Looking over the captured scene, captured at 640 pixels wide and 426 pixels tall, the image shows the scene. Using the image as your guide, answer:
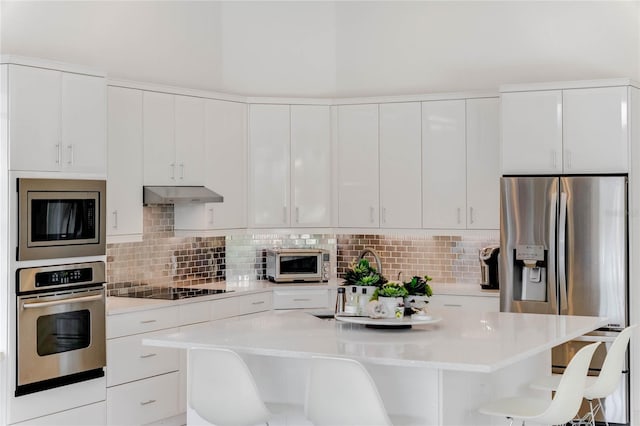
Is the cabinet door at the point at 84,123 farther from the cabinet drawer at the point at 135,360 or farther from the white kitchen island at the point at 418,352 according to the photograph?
the white kitchen island at the point at 418,352

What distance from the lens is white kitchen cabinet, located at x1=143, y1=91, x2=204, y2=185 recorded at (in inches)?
237

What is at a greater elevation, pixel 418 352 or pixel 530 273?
pixel 530 273

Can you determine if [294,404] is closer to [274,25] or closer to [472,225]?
[472,225]

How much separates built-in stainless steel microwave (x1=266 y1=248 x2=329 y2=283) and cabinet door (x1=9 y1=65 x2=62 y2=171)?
2.43m

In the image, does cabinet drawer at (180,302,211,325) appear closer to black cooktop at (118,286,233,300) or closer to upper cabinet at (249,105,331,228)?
black cooktop at (118,286,233,300)

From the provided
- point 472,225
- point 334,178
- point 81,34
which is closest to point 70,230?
point 81,34

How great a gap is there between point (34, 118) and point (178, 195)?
145cm

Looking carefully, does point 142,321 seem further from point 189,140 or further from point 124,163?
point 189,140

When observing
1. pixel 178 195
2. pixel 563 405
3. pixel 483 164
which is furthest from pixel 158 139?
pixel 563 405

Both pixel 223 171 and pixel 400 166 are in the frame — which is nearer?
pixel 223 171

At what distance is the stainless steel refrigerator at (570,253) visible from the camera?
5.70m

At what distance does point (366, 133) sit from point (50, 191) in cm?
286

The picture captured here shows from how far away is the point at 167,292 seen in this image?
6238mm

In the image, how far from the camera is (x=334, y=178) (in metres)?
7.02
